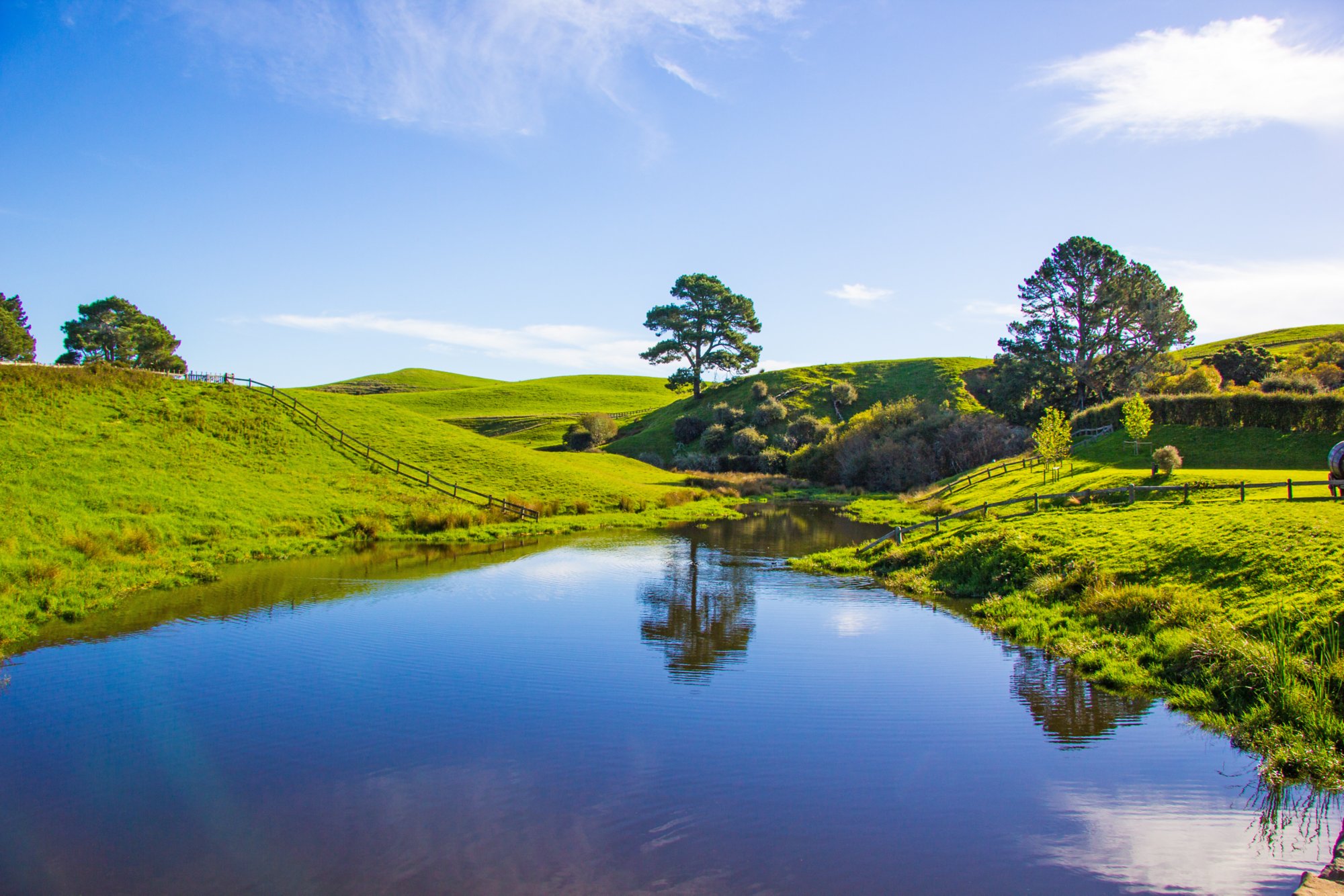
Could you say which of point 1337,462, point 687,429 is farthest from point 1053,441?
point 687,429

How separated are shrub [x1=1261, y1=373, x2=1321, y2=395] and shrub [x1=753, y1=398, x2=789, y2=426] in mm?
48093

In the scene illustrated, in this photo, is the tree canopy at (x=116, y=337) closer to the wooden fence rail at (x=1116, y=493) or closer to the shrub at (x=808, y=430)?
the shrub at (x=808, y=430)

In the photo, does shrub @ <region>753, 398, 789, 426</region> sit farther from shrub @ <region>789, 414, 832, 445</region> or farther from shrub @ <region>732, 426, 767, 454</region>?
shrub @ <region>732, 426, 767, 454</region>

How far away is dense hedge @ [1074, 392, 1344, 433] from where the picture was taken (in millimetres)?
41219

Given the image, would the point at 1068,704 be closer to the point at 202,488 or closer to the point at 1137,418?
the point at 1137,418

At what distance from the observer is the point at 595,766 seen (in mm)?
11867

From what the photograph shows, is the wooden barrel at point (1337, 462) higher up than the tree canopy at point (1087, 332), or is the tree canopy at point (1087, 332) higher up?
the tree canopy at point (1087, 332)

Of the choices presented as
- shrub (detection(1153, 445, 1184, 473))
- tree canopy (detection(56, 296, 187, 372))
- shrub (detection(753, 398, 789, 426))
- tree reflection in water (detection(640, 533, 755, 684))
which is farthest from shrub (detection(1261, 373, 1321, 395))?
tree canopy (detection(56, 296, 187, 372))

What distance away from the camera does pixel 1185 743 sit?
1263 centimetres

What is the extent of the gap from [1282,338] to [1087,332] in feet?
267

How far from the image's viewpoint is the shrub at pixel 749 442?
86000 mm

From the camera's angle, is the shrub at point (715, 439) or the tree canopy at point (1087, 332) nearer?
the tree canopy at point (1087, 332)

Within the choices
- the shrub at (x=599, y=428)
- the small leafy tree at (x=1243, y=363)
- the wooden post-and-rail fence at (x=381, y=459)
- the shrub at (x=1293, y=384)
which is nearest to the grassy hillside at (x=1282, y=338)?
the small leafy tree at (x=1243, y=363)

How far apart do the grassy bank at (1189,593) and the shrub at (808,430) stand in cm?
5129
